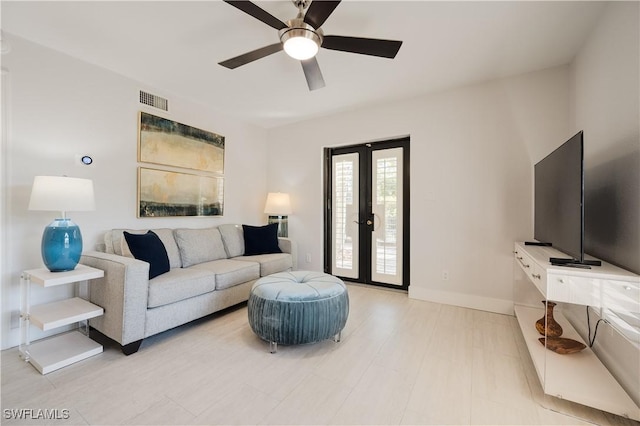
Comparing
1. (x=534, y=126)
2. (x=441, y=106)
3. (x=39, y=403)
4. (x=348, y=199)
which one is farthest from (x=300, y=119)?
(x=39, y=403)

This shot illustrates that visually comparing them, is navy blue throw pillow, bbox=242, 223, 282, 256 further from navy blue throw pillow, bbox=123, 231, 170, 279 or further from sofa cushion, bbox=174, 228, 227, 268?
navy blue throw pillow, bbox=123, 231, 170, 279

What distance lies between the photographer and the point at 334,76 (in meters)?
2.79

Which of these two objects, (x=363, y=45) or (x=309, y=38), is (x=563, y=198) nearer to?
(x=363, y=45)

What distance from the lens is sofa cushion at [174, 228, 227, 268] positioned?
298cm

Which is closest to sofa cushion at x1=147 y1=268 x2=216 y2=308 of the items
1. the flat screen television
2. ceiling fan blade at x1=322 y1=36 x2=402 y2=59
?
ceiling fan blade at x1=322 y1=36 x2=402 y2=59

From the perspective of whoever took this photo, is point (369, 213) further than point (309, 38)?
Yes

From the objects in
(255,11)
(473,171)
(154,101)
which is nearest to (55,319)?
(154,101)

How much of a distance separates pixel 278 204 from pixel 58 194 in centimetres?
252

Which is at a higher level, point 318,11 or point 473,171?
point 318,11

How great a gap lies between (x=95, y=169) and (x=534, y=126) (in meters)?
4.42

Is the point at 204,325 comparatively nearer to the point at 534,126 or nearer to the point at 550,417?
the point at 550,417

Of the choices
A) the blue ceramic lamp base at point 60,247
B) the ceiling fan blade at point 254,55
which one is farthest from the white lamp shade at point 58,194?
the ceiling fan blade at point 254,55

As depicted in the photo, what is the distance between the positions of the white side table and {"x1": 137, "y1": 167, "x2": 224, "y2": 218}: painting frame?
101 cm

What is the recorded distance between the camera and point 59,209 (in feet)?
6.33
